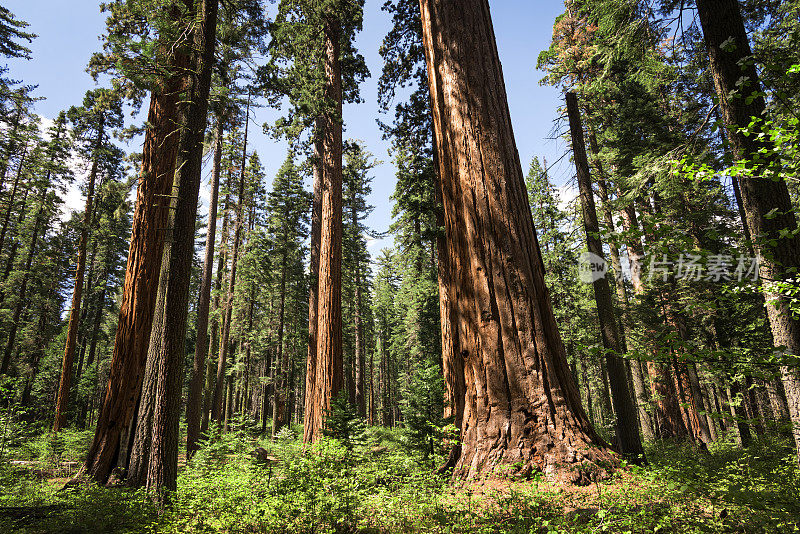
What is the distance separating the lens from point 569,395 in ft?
12.6

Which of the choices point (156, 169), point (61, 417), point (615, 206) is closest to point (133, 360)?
point (156, 169)

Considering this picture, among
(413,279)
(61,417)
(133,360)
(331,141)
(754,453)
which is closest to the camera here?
(133,360)

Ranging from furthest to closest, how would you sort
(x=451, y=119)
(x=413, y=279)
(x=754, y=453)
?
(x=413, y=279) → (x=754, y=453) → (x=451, y=119)

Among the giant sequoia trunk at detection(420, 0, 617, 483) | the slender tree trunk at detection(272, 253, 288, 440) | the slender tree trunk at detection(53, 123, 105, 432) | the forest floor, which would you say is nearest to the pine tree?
the slender tree trunk at detection(53, 123, 105, 432)

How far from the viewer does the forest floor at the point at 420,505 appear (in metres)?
2.62

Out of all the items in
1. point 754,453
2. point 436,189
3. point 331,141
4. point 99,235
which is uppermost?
point 99,235

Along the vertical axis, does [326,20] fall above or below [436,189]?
above

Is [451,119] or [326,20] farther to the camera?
[326,20]

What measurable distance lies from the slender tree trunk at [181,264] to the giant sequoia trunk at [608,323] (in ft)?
25.3

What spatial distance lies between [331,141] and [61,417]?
1693cm

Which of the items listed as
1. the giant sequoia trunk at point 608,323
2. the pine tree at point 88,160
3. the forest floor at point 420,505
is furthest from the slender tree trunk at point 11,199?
the giant sequoia trunk at point 608,323

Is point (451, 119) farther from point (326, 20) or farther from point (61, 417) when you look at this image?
point (61, 417)

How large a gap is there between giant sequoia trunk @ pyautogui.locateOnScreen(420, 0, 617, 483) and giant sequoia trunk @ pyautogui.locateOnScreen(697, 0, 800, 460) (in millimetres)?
2612

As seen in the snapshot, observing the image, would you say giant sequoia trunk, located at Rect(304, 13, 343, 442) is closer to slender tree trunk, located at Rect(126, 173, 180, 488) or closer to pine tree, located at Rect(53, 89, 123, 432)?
slender tree trunk, located at Rect(126, 173, 180, 488)
